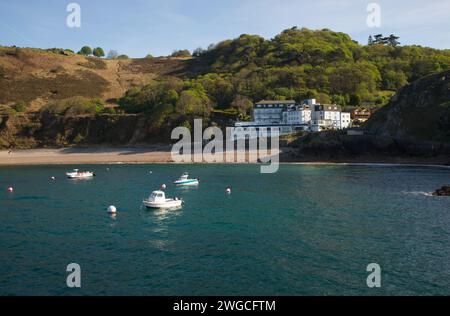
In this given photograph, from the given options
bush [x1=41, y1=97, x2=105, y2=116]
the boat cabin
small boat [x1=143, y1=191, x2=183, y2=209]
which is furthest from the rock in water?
bush [x1=41, y1=97, x2=105, y2=116]

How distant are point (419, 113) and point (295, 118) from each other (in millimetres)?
41118

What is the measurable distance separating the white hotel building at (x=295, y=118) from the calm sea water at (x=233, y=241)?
241 ft

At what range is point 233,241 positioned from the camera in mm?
39344

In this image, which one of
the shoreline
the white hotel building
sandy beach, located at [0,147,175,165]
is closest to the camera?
the shoreline

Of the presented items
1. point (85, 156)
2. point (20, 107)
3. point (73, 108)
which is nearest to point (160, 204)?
point (85, 156)

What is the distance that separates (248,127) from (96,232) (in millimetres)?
106810

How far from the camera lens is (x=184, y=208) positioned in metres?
56.6

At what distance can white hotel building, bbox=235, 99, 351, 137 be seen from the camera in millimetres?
145875

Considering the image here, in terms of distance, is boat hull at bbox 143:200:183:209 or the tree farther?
the tree

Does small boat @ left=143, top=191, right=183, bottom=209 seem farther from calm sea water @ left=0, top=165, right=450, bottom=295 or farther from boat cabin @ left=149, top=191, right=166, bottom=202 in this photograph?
calm sea water @ left=0, top=165, right=450, bottom=295

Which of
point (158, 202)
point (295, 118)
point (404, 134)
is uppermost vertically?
point (295, 118)

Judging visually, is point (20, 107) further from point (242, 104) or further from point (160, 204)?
point (160, 204)

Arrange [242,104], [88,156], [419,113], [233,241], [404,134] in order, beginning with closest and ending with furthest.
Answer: [233,241] → [404,134] → [419,113] → [88,156] → [242,104]

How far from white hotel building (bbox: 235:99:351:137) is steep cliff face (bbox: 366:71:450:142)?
1556cm
